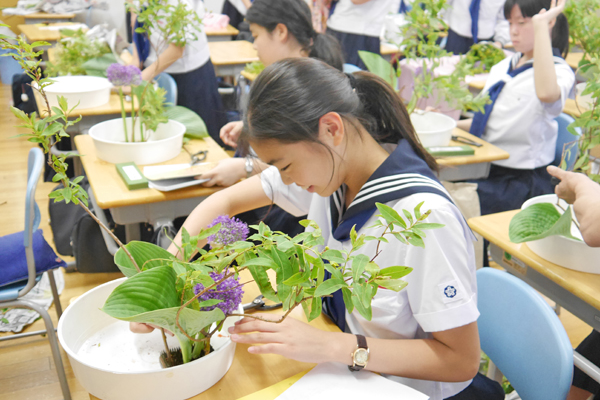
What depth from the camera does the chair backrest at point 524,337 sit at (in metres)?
1.03

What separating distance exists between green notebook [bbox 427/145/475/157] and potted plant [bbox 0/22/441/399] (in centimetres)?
144

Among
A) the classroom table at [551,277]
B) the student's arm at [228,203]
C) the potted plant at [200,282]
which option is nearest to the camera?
the potted plant at [200,282]

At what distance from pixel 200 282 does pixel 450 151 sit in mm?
1673

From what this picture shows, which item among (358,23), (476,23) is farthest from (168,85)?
(476,23)

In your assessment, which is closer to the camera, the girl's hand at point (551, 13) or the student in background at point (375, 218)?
the student in background at point (375, 218)

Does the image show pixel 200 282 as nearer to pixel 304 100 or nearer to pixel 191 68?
pixel 304 100

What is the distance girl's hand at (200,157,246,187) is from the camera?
1.76 m

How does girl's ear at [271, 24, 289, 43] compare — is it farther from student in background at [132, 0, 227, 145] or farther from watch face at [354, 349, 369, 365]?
watch face at [354, 349, 369, 365]

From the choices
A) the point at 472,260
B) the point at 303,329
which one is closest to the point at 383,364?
the point at 303,329

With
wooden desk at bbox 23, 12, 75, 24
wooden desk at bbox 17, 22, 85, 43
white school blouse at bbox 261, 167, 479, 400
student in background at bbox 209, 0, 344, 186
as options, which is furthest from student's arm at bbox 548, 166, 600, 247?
wooden desk at bbox 23, 12, 75, 24

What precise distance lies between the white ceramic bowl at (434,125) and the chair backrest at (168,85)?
1209mm

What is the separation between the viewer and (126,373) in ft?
2.64

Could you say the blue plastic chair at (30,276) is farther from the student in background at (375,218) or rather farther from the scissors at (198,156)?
the student in background at (375,218)

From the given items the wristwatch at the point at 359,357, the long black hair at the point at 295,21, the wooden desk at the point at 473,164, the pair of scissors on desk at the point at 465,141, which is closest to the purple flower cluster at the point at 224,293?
the wristwatch at the point at 359,357
